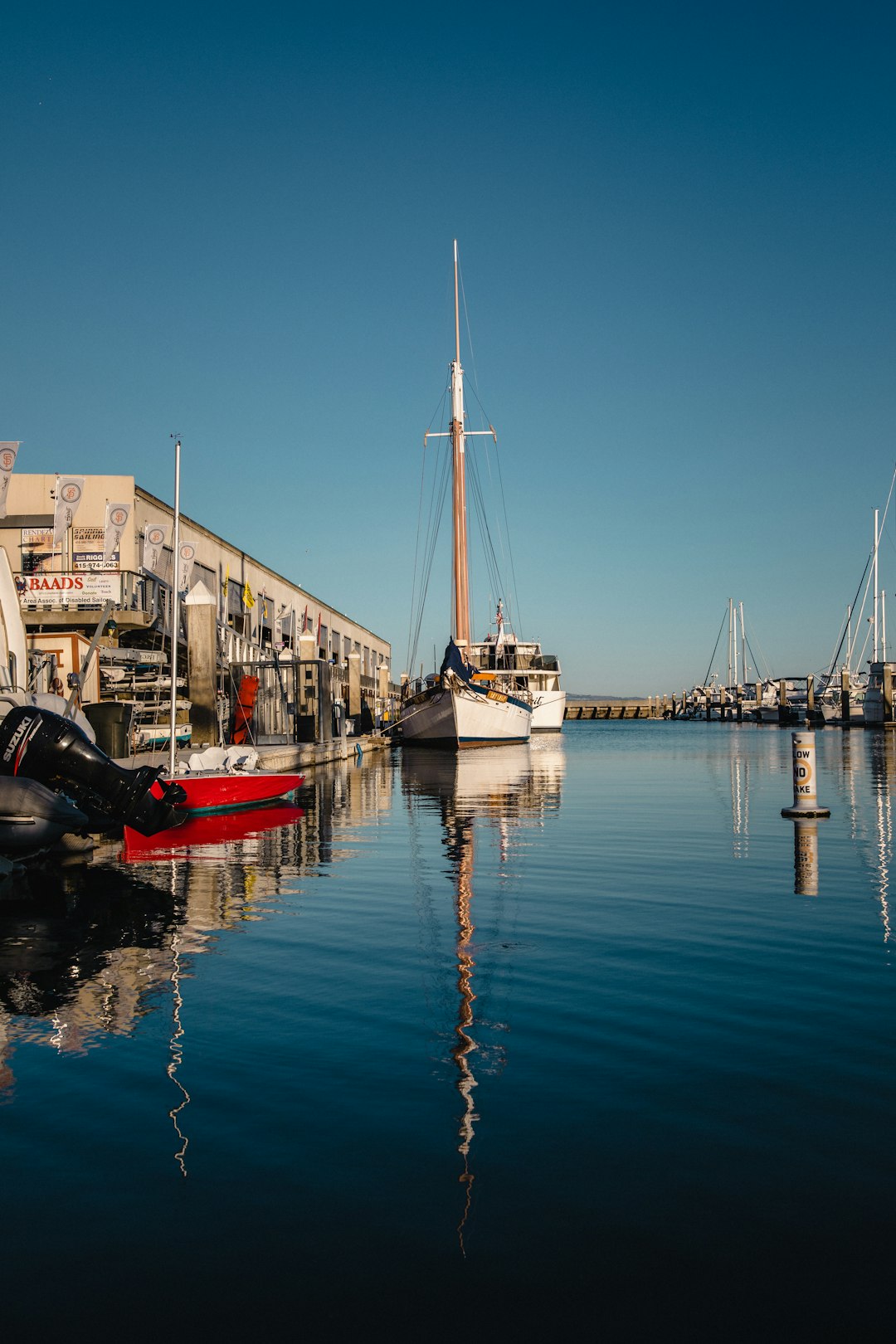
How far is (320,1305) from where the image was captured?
3.40m

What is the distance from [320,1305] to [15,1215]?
1292 mm

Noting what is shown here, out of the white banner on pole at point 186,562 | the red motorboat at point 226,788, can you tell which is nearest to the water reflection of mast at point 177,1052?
the red motorboat at point 226,788

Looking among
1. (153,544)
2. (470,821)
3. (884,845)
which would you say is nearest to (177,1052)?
(884,845)

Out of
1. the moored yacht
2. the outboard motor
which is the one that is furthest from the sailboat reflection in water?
the moored yacht

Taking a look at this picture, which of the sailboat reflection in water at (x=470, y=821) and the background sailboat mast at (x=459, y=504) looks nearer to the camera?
the sailboat reflection in water at (x=470, y=821)

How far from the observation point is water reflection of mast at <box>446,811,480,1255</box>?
443cm

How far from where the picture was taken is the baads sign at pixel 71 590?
114 ft

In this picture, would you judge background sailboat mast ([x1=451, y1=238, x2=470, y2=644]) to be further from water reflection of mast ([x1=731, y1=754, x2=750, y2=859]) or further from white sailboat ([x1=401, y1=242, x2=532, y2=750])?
water reflection of mast ([x1=731, y1=754, x2=750, y2=859])

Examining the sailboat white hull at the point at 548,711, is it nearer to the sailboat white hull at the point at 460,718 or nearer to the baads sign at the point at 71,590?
the sailboat white hull at the point at 460,718

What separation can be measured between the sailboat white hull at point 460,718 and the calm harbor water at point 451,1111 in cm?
3941

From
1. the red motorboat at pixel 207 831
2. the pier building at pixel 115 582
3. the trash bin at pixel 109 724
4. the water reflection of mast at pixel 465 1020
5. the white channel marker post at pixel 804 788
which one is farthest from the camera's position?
the pier building at pixel 115 582

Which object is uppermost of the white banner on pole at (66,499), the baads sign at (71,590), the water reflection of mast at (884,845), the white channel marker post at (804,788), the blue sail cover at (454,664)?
the white banner on pole at (66,499)

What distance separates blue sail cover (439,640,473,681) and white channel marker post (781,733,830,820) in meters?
30.9

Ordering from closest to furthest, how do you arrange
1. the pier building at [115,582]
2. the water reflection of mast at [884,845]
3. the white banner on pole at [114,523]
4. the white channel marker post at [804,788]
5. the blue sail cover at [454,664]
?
1. the water reflection of mast at [884,845]
2. the white channel marker post at [804,788]
3. the pier building at [115,582]
4. the white banner on pole at [114,523]
5. the blue sail cover at [454,664]
